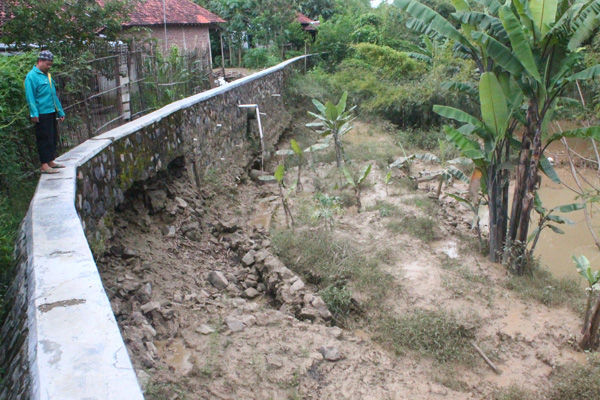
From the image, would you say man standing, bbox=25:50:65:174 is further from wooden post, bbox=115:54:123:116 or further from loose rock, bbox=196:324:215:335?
wooden post, bbox=115:54:123:116

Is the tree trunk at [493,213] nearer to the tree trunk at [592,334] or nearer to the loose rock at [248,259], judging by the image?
the tree trunk at [592,334]

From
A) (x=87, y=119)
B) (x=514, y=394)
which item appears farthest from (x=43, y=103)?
(x=514, y=394)

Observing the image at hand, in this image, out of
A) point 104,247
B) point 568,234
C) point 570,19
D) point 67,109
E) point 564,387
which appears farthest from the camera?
point 568,234

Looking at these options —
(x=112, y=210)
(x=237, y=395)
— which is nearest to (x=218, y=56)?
(x=112, y=210)

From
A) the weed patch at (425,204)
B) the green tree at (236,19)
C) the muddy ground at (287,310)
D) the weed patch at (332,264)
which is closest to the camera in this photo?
the muddy ground at (287,310)

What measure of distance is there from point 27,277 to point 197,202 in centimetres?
462

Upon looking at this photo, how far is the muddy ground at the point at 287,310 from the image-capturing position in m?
3.99

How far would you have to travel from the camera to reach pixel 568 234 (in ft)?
29.6

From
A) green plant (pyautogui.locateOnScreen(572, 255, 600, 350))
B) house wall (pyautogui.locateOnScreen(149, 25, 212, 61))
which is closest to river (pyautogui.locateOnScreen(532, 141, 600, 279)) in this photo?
green plant (pyautogui.locateOnScreen(572, 255, 600, 350))

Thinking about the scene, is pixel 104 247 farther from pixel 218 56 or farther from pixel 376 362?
pixel 218 56

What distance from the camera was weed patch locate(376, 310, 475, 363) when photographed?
481cm

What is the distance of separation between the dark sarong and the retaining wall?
0.15m

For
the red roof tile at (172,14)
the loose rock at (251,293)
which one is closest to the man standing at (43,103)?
the loose rock at (251,293)

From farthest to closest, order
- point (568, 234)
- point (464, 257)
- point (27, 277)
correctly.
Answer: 1. point (568, 234)
2. point (464, 257)
3. point (27, 277)
